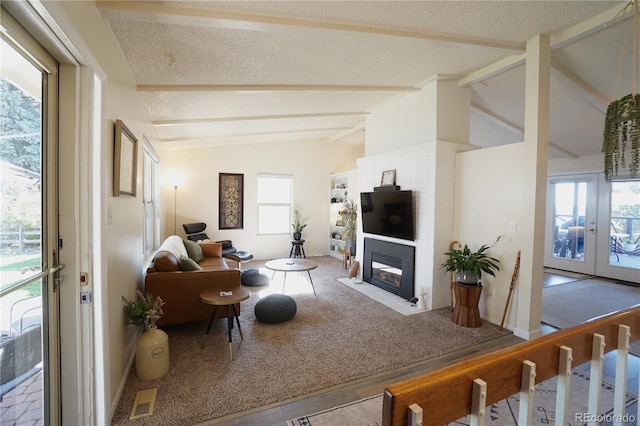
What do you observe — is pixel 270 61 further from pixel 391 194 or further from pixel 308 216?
pixel 308 216

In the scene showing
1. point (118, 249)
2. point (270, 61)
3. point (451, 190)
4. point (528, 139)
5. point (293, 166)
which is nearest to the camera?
point (118, 249)

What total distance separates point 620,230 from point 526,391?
259 inches

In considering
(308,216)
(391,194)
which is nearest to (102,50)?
(391,194)

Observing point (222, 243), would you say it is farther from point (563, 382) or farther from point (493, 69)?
point (563, 382)

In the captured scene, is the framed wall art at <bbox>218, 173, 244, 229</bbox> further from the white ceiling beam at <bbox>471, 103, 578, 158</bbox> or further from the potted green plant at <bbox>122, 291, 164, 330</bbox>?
the white ceiling beam at <bbox>471, 103, 578, 158</bbox>

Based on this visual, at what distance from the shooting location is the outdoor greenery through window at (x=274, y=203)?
688cm

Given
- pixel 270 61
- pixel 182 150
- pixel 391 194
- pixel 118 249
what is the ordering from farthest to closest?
pixel 182 150, pixel 391 194, pixel 270 61, pixel 118 249

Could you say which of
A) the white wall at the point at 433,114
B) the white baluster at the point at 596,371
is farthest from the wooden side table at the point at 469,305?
the white baluster at the point at 596,371

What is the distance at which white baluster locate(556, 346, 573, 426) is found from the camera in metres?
0.90

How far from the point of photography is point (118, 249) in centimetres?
203

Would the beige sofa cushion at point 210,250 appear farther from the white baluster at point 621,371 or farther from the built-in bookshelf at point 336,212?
the white baluster at point 621,371

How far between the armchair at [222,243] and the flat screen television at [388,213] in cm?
242

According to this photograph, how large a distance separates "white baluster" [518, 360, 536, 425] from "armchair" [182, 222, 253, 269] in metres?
4.95

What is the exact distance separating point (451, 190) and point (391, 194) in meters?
0.80
